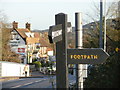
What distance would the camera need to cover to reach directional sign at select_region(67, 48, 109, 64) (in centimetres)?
390

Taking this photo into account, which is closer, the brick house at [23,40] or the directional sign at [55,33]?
the directional sign at [55,33]

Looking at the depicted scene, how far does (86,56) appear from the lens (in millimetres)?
3904

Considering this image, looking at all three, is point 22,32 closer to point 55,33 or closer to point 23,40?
point 23,40

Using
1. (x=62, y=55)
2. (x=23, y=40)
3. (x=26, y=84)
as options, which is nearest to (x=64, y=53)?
(x=62, y=55)

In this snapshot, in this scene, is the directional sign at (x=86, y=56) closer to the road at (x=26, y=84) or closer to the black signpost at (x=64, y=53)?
the black signpost at (x=64, y=53)

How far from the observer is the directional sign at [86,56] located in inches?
153

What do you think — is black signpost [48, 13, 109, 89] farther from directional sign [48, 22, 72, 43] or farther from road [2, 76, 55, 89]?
road [2, 76, 55, 89]

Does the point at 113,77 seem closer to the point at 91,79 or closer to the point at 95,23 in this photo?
the point at 91,79

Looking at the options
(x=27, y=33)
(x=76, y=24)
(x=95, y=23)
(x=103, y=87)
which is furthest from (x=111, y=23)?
(x=27, y=33)

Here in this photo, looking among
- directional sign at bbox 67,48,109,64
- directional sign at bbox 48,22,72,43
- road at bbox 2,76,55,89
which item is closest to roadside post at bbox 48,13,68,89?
directional sign at bbox 48,22,72,43

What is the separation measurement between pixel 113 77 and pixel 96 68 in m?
1.12

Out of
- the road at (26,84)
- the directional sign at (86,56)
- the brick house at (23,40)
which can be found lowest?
the road at (26,84)

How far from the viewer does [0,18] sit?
83.0 ft

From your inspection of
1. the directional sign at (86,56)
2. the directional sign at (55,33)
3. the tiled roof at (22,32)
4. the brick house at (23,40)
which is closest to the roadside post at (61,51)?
the directional sign at (55,33)
